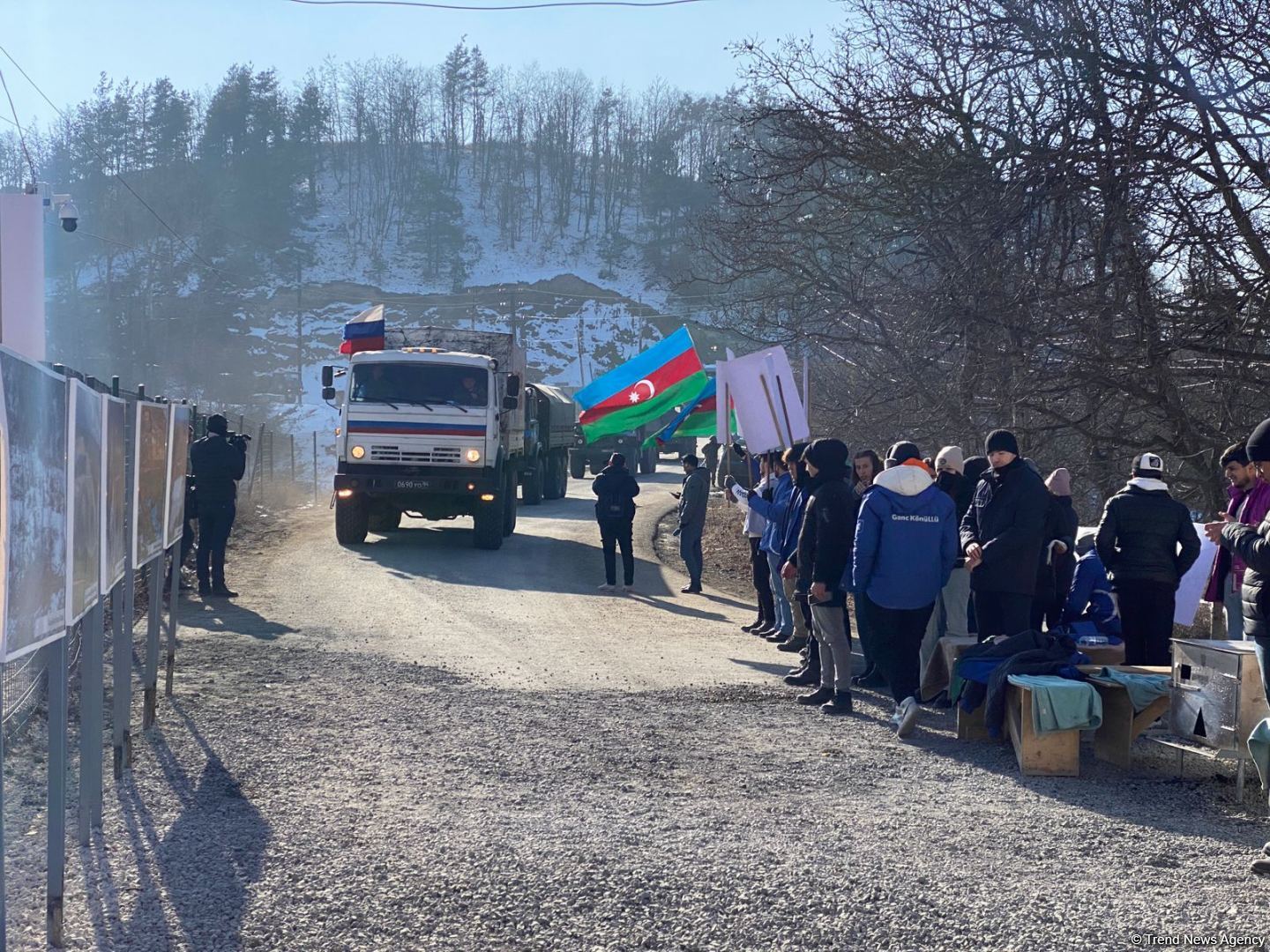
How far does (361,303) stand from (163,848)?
90.2 meters

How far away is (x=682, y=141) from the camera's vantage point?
112m

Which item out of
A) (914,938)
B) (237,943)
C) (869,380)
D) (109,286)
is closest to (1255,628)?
(914,938)

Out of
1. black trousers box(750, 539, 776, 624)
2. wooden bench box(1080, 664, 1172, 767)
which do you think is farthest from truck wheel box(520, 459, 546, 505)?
wooden bench box(1080, 664, 1172, 767)

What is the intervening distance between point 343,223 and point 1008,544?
105 metres

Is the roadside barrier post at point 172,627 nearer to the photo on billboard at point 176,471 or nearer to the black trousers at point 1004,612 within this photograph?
the photo on billboard at point 176,471

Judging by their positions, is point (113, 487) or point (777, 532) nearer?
point (113, 487)

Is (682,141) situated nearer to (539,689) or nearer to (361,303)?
(361,303)

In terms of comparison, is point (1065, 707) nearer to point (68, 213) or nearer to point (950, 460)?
point (950, 460)

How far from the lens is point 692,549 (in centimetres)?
1620

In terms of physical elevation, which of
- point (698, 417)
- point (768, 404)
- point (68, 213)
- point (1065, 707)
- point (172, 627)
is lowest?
point (1065, 707)

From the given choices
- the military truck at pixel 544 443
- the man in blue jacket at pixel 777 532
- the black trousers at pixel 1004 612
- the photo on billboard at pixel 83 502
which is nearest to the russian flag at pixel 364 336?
the military truck at pixel 544 443

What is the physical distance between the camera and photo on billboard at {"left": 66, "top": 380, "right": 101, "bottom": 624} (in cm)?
447

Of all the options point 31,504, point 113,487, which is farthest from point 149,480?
point 31,504

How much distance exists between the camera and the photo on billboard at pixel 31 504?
3.57 metres
